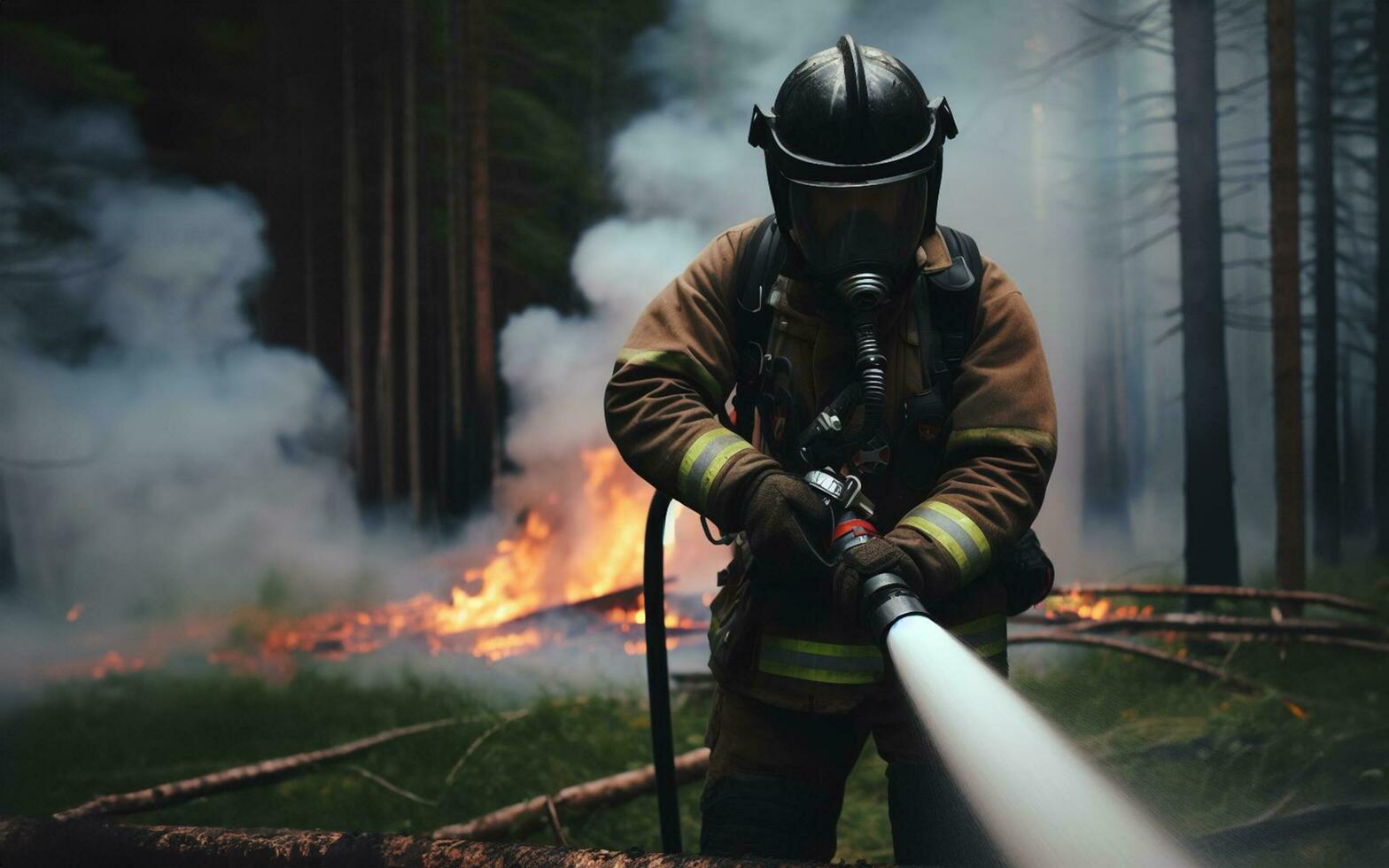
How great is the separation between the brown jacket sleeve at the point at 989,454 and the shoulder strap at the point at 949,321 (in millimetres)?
26

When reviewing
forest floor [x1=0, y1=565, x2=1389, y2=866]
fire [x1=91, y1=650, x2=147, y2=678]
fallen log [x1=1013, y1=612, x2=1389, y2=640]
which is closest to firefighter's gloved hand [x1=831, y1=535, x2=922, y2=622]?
forest floor [x1=0, y1=565, x2=1389, y2=866]

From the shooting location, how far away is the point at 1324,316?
6410mm

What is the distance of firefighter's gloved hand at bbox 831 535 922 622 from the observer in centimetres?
184

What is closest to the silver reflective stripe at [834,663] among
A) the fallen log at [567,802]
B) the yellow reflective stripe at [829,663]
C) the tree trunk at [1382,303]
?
the yellow reflective stripe at [829,663]

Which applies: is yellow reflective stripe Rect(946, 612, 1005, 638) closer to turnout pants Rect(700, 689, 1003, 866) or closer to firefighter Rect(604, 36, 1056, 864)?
firefighter Rect(604, 36, 1056, 864)

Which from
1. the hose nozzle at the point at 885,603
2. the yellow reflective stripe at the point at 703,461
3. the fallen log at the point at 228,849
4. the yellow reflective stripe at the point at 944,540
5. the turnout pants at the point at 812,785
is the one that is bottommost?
the turnout pants at the point at 812,785

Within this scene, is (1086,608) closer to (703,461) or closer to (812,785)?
(812,785)

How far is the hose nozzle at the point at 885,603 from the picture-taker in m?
1.75

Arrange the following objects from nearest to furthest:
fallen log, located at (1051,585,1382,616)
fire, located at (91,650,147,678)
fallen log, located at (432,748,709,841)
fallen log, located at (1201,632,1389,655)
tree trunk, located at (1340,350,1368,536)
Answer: fallen log, located at (432,748,709,841) < fire, located at (91,650,147,678) < fallen log, located at (1201,632,1389,655) < fallen log, located at (1051,585,1382,616) < tree trunk, located at (1340,350,1368,536)

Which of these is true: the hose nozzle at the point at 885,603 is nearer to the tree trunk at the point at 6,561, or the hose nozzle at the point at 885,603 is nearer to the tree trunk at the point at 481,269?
the tree trunk at the point at 481,269

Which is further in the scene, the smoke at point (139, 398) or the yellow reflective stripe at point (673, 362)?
the smoke at point (139, 398)

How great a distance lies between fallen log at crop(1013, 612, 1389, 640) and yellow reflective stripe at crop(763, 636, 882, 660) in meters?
4.09

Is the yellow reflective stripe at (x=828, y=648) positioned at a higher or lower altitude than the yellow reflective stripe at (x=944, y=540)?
lower

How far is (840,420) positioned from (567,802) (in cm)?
269
